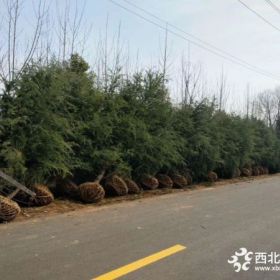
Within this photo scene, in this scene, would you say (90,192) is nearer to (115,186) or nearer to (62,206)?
(62,206)

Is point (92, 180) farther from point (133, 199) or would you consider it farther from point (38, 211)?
point (38, 211)

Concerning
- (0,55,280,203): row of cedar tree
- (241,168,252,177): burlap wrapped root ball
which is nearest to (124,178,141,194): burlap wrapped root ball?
(0,55,280,203): row of cedar tree

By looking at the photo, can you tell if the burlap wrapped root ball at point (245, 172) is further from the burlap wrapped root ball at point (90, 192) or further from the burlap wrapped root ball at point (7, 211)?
the burlap wrapped root ball at point (7, 211)

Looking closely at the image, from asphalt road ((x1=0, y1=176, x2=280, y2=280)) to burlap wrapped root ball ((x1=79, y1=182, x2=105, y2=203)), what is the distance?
64 centimetres

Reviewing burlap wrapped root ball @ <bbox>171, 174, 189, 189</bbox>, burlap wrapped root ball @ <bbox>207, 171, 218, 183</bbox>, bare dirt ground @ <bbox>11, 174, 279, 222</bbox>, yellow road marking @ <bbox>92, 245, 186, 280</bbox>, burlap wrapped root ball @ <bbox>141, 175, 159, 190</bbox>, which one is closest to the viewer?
yellow road marking @ <bbox>92, 245, 186, 280</bbox>

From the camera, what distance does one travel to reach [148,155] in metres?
11.6

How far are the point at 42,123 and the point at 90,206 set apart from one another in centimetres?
215

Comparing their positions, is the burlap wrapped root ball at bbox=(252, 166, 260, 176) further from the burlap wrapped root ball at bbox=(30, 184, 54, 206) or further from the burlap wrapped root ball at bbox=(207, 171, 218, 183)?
the burlap wrapped root ball at bbox=(30, 184, 54, 206)

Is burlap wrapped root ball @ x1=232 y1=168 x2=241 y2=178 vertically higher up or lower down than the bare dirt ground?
higher up

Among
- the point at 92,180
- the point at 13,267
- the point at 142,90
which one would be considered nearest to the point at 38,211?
the point at 92,180

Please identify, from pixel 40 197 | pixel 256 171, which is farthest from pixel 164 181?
pixel 256 171
